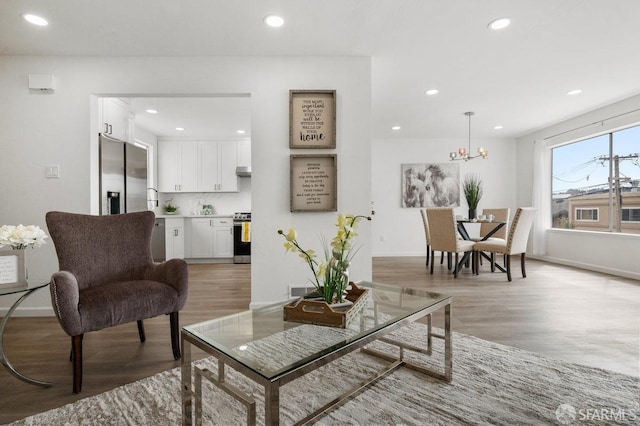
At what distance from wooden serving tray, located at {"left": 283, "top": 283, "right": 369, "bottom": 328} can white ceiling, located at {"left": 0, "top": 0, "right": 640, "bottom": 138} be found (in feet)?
6.86

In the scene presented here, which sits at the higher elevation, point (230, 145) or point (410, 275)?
point (230, 145)

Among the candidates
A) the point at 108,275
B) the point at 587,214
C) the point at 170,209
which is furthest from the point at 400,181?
the point at 108,275

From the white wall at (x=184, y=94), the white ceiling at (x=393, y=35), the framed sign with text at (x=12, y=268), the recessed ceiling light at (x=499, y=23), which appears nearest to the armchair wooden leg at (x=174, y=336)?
the framed sign with text at (x=12, y=268)

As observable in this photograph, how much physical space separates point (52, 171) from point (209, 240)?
3.02 meters

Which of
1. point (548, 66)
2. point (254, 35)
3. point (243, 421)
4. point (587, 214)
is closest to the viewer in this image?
point (243, 421)

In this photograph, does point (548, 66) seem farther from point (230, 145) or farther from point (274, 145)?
point (230, 145)

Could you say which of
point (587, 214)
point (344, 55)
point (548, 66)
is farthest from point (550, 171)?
point (344, 55)

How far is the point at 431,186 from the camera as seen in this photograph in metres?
6.52

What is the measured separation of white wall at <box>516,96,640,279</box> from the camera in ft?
13.8

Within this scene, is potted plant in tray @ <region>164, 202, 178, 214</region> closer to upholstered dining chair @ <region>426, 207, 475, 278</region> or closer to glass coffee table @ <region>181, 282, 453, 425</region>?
upholstered dining chair @ <region>426, 207, 475, 278</region>

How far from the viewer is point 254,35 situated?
8.57 feet

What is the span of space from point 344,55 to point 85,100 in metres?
2.47

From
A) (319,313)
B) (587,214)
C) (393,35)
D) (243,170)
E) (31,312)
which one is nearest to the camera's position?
(319,313)

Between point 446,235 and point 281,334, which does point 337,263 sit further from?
point 446,235
